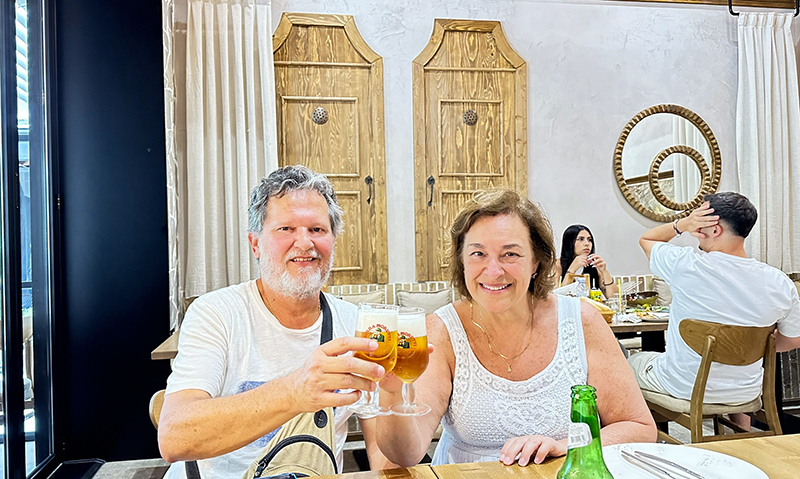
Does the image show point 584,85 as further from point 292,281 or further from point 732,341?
point 292,281

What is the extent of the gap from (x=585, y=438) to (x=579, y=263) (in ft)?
12.2

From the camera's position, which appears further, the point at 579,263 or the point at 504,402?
the point at 579,263

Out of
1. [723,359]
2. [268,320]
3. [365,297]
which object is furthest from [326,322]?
[365,297]

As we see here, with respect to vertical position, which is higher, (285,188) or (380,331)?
(285,188)

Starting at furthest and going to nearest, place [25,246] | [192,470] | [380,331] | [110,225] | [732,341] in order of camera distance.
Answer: [110,225], [25,246], [732,341], [192,470], [380,331]

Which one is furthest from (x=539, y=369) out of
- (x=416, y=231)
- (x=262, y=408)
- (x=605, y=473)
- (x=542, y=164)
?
(x=542, y=164)

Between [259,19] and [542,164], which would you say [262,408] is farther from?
[542,164]

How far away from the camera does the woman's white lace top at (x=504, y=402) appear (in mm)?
1535

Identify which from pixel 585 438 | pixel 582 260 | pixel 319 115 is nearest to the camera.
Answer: pixel 585 438

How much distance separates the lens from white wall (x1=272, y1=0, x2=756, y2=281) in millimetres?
4781

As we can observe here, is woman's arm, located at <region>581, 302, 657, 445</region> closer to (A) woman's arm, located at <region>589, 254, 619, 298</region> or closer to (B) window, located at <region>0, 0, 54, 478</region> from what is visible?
(B) window, located at <region>0, 0, 54, 478</region>

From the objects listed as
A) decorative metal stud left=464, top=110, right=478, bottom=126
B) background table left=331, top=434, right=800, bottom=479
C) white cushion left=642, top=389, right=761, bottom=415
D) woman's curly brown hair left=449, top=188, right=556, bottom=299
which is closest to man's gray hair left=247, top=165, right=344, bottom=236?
woman's curly brown hair left=449, top=188, right=556, bottom=299

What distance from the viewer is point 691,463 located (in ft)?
3.63

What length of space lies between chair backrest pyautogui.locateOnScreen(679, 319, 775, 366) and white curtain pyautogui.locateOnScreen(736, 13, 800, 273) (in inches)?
108
